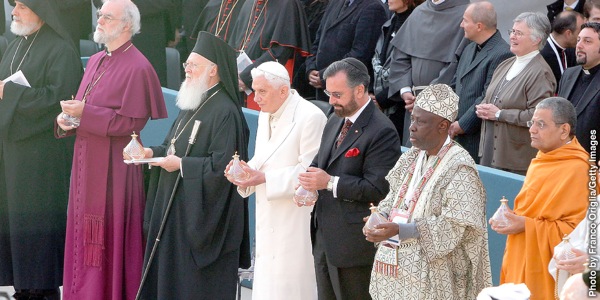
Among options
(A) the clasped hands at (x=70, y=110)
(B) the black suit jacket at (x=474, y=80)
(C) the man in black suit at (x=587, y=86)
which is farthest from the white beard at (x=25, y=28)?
(C) the man in black suit at (x=587, y=86)

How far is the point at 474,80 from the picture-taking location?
9.34 metres

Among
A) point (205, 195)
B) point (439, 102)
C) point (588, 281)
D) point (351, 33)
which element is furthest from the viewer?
point (351, 33)

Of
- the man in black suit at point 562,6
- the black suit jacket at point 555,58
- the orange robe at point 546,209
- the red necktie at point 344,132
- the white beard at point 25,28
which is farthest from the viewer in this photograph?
the man in black suit at point 562,6

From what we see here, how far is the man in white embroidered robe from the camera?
22.0 ft

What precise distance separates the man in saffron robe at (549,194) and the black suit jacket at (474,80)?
2.39 metres

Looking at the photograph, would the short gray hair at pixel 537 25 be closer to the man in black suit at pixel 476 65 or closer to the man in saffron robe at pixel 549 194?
the man in black suit at pixel 476 65

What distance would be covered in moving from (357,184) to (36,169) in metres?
3.17

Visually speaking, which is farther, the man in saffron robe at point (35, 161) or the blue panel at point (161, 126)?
the blue panel at point (161, 126)

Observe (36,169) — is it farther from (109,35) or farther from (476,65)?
(476,65)

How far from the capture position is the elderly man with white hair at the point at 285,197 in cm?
811

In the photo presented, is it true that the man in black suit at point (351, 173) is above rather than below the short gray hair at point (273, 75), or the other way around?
below

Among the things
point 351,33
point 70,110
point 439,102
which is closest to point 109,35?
point 70,110

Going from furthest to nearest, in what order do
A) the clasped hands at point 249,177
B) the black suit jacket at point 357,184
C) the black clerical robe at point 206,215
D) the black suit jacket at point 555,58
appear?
1. the black suit jacket at point 555,58
2. the black clerical robe at point 206,215
3. the clasped hands at point 249,177
4. the black suit jacket at point 357,184

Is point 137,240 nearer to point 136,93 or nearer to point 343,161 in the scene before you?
point 136,93
